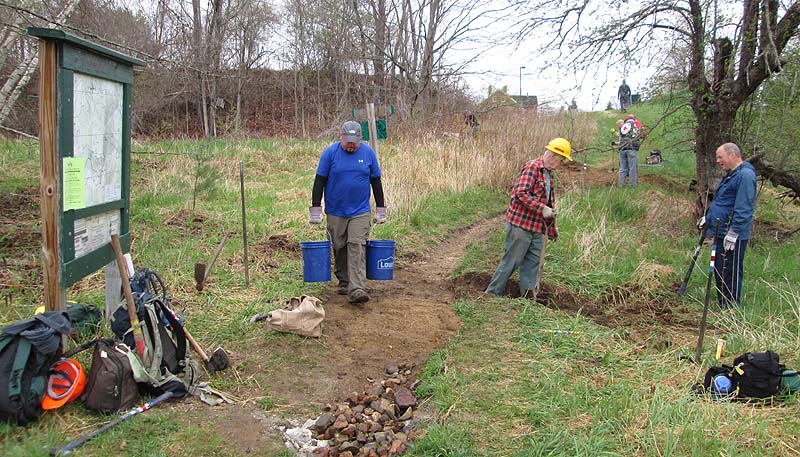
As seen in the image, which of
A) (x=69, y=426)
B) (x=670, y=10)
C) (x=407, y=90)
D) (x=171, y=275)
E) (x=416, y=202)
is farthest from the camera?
(x=407, y=90)

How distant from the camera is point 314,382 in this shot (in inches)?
180

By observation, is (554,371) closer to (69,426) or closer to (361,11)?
(69,426)

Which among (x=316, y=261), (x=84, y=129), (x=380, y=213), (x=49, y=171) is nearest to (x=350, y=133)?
(x=380, y=213)

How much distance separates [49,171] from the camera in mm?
3701

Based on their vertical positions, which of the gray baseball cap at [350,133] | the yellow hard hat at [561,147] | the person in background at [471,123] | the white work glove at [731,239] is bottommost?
the white work glove at [731,239]

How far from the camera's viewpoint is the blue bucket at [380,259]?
6.47 meters

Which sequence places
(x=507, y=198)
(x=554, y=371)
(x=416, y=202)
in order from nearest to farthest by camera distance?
(x=554, y=371) → (x=416, y=202) → (x=507, y=198)

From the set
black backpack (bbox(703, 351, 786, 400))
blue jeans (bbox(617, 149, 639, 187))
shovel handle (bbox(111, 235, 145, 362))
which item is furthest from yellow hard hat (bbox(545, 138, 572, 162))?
blue jeans (bbox(617, 149, 639, 187))

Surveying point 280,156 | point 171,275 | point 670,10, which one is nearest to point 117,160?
point 171,275

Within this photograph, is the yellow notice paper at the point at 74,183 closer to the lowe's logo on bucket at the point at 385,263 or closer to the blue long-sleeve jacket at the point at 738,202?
the lowe's logo on bucket at the point at 385,263

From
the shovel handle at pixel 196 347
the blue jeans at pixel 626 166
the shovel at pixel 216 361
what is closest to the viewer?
the shovel handle at pixel 196 347

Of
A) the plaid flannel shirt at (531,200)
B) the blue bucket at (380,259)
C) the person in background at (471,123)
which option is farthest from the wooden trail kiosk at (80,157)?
the person in background at (471,123)

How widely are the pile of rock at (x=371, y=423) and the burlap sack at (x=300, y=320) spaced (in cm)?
88

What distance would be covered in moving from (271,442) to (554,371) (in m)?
2.16
